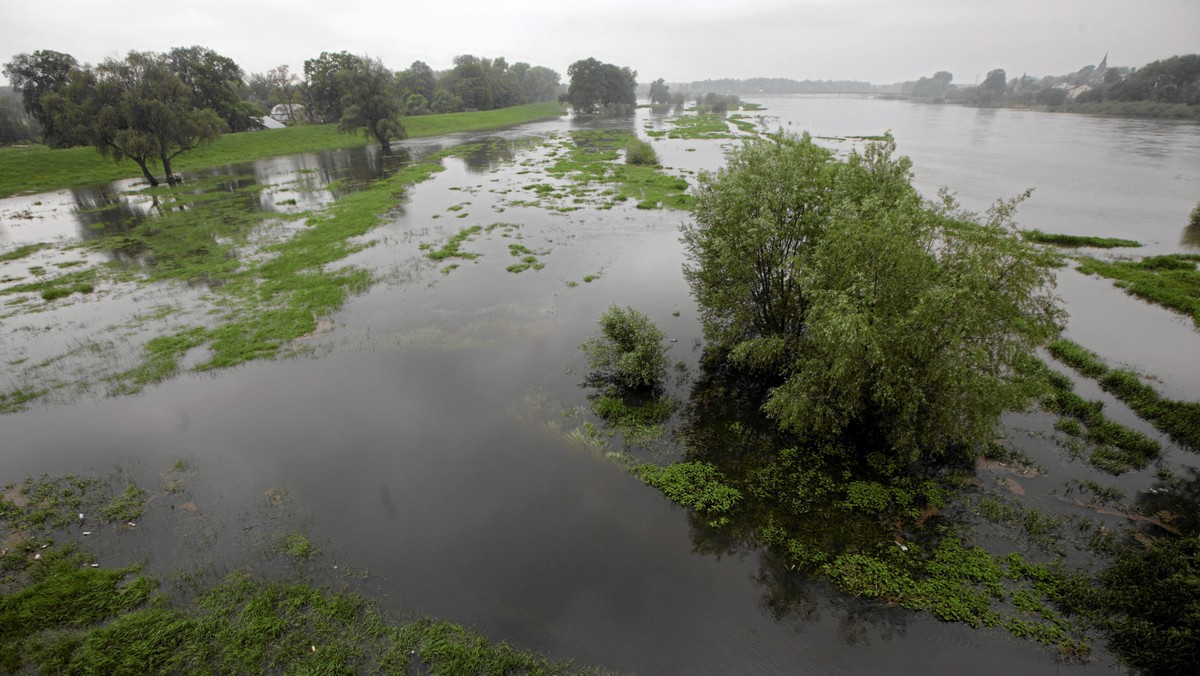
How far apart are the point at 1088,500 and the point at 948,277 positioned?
342 inches

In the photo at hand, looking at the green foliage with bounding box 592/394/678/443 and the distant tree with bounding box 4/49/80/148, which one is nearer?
the green foliage with bounding box 592/394/678/443

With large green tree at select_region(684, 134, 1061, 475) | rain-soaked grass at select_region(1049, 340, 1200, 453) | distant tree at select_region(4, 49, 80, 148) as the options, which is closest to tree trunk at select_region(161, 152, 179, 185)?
distant tree at select_region(4, 49, 80, 148)

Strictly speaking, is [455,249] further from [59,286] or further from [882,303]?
[882,303]

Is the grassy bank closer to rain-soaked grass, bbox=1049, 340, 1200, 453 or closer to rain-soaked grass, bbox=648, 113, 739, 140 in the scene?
rain-soaked grass, bbox=648, 113, 739, 140

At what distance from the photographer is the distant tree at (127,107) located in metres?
54.6

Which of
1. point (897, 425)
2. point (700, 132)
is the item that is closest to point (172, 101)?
point (897, 425)

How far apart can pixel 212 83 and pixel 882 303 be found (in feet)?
463

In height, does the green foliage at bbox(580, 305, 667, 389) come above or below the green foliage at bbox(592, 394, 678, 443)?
above

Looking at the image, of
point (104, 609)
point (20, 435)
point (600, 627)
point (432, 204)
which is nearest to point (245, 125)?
point (432, 204)

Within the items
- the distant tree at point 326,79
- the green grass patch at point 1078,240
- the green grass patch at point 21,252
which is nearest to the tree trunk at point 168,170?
the green grass patch at point 21,252

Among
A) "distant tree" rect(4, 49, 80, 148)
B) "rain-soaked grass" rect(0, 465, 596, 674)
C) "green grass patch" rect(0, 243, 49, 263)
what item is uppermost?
"distant tree" rect(4, 49, 80, 148)

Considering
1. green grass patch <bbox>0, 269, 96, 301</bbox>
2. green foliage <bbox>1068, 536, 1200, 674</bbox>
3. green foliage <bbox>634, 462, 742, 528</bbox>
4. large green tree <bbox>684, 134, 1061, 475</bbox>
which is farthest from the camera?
green grass patch <bbox>0, 269, 96, 301</bbox>

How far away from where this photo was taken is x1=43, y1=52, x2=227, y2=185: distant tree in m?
54.6

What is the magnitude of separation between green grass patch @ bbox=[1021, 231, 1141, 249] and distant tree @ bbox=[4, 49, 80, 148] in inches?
5089
